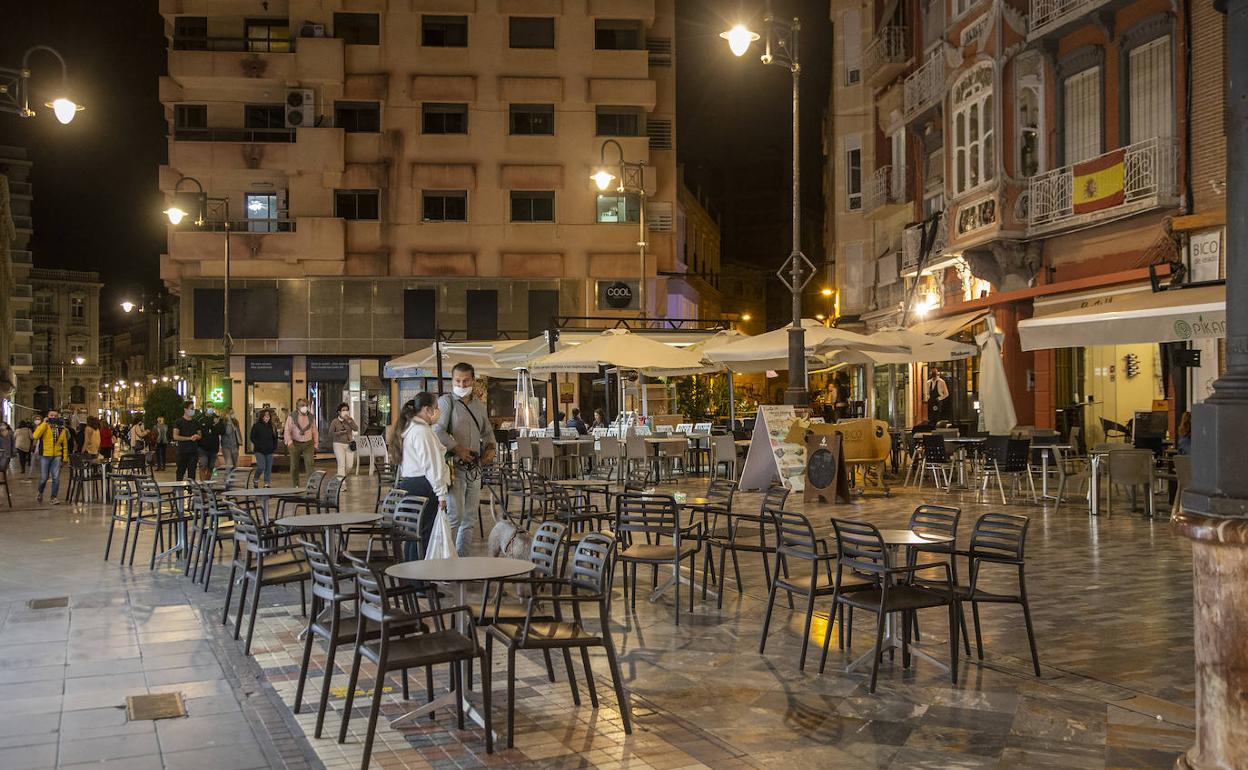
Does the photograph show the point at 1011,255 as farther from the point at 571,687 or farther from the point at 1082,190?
the point at 571,687

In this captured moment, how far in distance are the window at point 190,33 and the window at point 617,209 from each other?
1475 centimetres

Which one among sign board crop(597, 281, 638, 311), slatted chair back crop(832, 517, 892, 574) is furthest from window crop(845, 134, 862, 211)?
slatted chair back crop(832, 517, 892, 574)

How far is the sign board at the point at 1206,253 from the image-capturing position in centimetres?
1697

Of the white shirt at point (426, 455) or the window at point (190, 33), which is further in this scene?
the window at point (190, 33)

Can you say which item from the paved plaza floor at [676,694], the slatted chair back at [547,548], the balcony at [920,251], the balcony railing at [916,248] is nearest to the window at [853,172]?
the balcony railing at [916,248]

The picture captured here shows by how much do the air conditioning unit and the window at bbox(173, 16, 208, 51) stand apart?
12.0 ft

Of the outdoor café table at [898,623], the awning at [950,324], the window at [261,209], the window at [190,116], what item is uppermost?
the window at [190,116]

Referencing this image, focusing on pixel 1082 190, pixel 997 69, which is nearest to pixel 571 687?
pixel 1082 190

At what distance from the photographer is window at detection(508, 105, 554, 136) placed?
38.2 metres

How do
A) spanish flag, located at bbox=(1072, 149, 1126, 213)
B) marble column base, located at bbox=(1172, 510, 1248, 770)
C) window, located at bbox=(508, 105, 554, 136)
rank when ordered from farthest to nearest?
window, located at bbox=(508, 105, 554, 136), spanish flag, located at bbox=(1072, 149, 1126, 213), marble column base, located at bbox=(1172, 510, 1248, 770)

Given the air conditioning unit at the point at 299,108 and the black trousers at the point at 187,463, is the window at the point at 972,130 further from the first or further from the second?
the air conditioning unit at the point at 299,108

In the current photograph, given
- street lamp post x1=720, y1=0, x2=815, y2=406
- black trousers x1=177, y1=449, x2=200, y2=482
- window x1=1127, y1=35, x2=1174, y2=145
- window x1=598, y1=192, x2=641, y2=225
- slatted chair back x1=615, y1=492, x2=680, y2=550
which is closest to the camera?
slatted chair back x1=615, y1=492, x2=680, y2=550

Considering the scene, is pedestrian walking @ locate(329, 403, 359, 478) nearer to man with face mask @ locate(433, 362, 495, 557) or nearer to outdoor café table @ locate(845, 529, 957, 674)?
man with face mask @ locate(433, 362, 495, 557)

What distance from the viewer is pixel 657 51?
133ft
